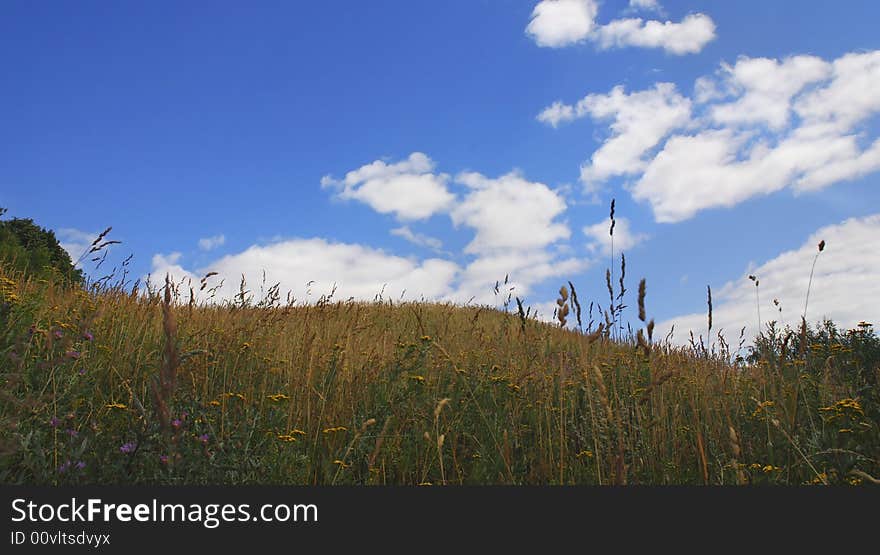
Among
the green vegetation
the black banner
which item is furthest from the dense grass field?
the green vegetation

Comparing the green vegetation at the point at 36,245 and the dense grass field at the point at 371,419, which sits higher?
the green vegetation at the point at 36,245

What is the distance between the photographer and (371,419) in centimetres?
239

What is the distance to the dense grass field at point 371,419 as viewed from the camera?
10.1 ft

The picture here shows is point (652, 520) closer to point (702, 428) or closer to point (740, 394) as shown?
point (702, 428)

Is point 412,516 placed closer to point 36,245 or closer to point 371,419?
point 371,419

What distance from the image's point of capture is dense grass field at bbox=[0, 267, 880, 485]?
3.07m

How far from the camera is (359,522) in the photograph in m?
2.24

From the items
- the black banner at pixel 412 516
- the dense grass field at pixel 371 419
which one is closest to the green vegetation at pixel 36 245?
the dense grass field at pixel 371 419

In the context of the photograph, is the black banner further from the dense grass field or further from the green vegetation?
the green vegetation

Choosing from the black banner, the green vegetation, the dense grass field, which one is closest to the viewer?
Answer: the black banner

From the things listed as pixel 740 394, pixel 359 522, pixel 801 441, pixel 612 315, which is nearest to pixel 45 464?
pixel 359 522

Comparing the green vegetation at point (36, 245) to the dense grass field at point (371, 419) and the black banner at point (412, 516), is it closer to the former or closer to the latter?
the dense grass field at point (371, 419)

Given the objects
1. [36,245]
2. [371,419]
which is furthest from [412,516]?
[36,245]

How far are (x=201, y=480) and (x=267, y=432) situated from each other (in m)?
0.61
